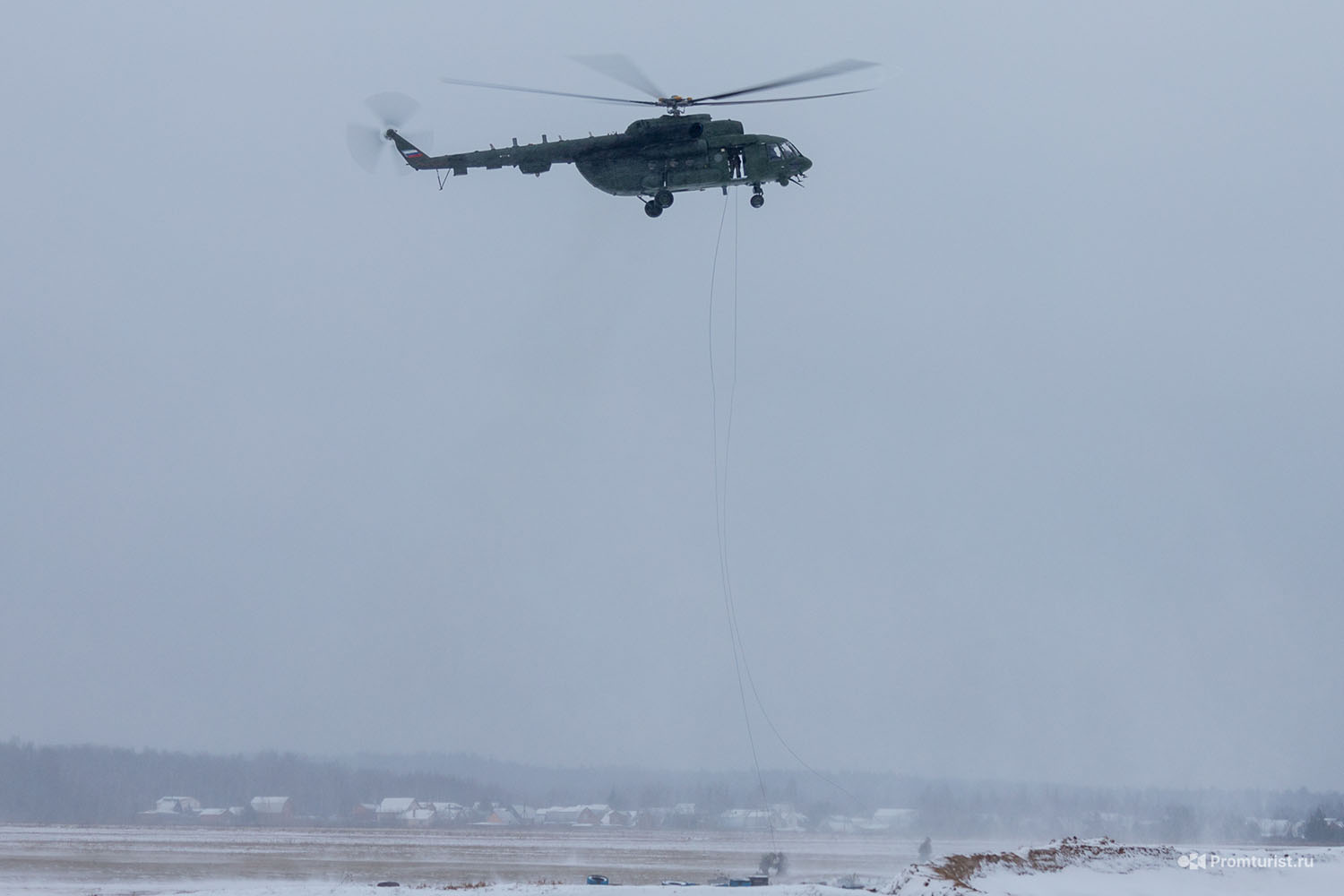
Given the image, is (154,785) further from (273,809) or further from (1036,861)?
(1036,861)

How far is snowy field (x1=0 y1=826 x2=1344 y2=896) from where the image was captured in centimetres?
2492

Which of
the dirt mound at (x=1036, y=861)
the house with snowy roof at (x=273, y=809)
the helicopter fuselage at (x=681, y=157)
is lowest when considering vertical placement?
the house with snowy roof at (x=273, y=809)

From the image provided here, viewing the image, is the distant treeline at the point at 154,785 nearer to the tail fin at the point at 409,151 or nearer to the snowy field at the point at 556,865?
the snowy field at the point at 556,865

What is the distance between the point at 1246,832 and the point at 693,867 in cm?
3376

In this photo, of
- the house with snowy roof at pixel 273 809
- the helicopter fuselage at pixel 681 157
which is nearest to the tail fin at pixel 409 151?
the helicopter fuselage at pixel 681 157

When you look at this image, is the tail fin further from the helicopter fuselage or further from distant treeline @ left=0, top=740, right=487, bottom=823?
distant treeline @ left=0, top=740, right=487, bottom=823

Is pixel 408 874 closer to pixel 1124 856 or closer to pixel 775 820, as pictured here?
pixel 1124 856

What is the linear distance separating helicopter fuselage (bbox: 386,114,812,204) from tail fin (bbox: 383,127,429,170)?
5203 mm

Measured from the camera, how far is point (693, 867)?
36.9 metres

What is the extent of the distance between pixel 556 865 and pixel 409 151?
21.7 metres

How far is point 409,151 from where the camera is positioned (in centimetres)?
3438

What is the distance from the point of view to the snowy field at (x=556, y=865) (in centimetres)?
2492

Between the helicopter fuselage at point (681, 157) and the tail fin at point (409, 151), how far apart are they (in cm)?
520

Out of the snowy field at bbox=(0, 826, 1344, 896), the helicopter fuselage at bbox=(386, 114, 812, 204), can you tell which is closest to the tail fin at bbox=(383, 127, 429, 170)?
the helicopter fuselage at bbox=(386, 114, 812, 204)
